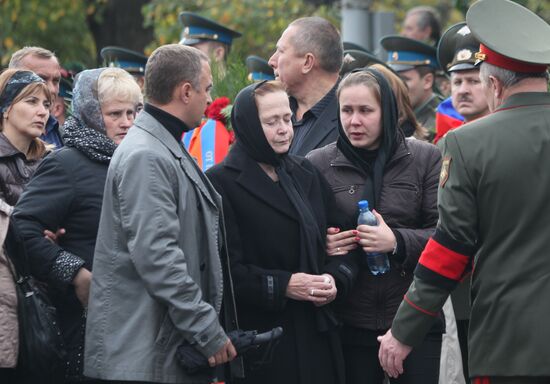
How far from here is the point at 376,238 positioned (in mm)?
5957

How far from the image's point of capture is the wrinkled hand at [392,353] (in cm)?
531

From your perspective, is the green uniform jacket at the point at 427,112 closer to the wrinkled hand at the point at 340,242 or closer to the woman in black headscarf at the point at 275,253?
the wrinkled hand at the point at 340,242

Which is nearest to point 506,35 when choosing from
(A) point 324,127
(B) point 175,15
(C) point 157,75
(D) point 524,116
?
(D) point 524,116

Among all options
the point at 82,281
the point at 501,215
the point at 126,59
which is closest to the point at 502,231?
the point at 501,215

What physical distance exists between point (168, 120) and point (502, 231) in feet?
5.10

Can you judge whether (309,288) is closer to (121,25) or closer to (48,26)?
(121,25)

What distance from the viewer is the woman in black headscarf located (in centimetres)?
584

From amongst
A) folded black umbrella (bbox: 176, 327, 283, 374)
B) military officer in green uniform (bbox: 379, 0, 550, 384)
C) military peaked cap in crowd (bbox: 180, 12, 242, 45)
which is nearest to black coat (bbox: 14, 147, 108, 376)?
folded black umbrella (bbox: 176, 327, 283, 374)

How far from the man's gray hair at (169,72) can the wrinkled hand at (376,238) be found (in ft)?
3.81

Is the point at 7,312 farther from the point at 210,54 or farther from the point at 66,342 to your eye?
the point at 210,54

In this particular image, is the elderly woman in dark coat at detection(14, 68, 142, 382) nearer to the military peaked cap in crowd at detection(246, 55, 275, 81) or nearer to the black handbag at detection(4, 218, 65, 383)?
the black handbag at detection(4, 218, 65, 383)

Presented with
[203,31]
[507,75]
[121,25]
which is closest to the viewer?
[507,75]

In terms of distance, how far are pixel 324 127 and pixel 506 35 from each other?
7.08 ft

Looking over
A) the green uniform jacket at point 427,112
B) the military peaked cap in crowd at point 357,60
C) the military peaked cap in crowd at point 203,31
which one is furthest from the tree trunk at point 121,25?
the military peaked cap in crowd at point 357,60
